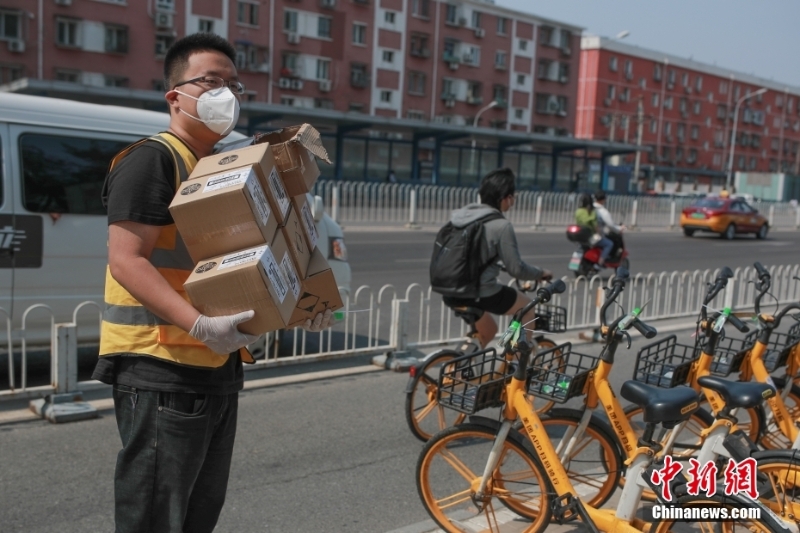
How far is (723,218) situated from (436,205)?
10189 mm

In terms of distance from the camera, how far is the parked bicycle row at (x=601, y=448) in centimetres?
308

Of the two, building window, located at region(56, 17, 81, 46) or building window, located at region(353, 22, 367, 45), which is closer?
building window, located at region(56, 17, 81, 46)

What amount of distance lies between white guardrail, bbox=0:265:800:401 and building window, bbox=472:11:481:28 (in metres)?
47.6

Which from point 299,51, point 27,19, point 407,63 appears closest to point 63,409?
point 27,19

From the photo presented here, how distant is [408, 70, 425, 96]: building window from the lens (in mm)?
54562

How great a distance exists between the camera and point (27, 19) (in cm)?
3806

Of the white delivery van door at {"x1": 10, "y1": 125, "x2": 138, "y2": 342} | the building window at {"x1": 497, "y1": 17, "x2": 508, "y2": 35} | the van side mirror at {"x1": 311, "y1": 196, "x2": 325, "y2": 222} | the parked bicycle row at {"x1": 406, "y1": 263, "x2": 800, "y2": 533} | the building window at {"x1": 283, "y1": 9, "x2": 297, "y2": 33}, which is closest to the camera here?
the parked bicycle row at {"x1": 406, "y1": 263, "x2": 800, "y2": 533}

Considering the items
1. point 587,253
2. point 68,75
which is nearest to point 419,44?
point 68,75

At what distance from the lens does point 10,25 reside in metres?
37.8

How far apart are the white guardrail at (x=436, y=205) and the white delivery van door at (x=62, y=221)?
14.6 m

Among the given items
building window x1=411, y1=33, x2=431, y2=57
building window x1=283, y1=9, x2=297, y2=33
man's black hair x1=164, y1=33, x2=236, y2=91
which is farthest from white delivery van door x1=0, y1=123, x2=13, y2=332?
building window x1=411, y1=33, x2=431, y2=57

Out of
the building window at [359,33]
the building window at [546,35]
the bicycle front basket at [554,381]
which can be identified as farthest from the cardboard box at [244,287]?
the building window at [546,35]

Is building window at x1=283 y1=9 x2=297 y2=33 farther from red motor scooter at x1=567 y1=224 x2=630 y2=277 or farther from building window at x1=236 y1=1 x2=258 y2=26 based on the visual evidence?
red motor scooter at x1=567 y1=224 x2=630 y2=277

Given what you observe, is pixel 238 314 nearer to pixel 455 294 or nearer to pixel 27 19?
pixel 455 294
